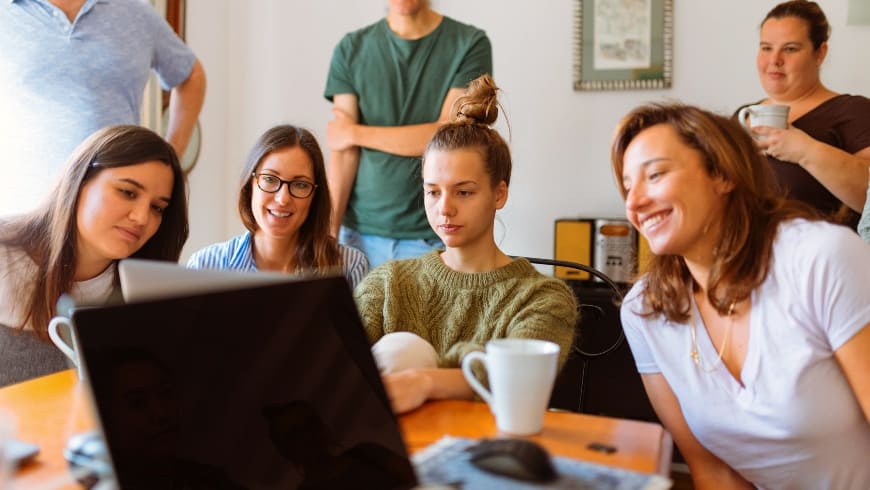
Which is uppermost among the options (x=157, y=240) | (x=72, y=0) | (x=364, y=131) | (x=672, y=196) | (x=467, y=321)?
(x=72, y=0)

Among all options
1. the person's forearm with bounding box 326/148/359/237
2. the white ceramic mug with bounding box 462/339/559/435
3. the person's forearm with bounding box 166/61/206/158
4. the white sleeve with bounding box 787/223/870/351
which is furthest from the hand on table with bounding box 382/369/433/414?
the person's forearm with bounding box 166/61/206/158

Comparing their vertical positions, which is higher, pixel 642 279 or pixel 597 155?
pixel 597 155

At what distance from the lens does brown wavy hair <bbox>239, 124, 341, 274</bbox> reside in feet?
6.23

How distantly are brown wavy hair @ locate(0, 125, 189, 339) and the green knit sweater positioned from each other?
50 centimetres

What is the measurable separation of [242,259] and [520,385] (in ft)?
3.85

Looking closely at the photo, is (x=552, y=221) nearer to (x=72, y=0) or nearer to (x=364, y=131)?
(x=364, y=131)

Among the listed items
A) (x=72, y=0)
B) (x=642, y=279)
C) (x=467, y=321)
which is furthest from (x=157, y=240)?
(x=642, y=279)

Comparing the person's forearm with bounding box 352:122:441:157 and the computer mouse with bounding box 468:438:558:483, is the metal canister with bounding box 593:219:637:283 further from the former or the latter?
the computer mouse with bounding box 468:438:558:483

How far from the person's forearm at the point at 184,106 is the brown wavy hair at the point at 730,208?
1613mm

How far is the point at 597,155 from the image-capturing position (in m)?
3.08

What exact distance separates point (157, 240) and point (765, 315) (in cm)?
122

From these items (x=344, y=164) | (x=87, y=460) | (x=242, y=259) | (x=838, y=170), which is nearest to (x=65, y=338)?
(x=87, y=460)

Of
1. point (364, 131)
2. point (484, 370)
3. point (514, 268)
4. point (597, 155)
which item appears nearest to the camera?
point (484, 370)

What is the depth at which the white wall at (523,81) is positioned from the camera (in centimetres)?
293
